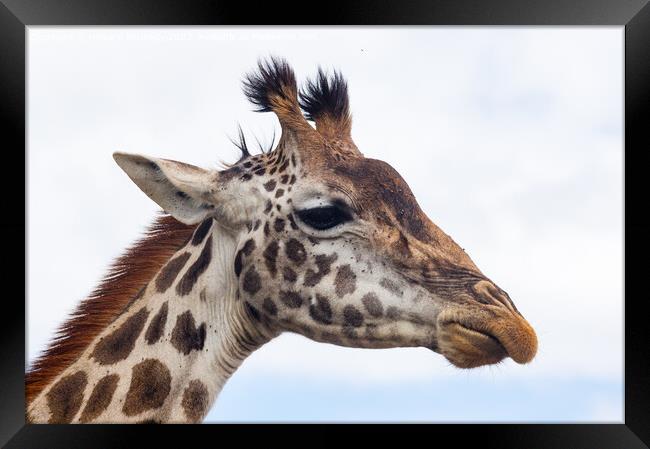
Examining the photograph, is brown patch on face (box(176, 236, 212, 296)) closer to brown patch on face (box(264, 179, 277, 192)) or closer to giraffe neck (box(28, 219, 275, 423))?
giraffe neck (box(28, 219, 275, 423))

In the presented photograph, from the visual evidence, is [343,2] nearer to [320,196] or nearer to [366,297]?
[320,196]

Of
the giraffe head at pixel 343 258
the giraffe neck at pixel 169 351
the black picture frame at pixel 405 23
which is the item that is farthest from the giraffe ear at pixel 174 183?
the black picture frame at pixel 405 23

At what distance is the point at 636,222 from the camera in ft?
15.6

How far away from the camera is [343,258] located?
12.6 ft

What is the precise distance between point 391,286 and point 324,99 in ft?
4.82

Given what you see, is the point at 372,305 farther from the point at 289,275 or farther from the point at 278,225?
the point at 278,225

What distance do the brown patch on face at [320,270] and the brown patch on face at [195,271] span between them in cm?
61

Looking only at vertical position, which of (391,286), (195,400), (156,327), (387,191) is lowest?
(195,400)

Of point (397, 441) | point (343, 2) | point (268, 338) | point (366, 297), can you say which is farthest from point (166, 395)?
point (343, 2)

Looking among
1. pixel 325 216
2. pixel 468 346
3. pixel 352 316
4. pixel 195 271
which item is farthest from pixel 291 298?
pixel 468 346

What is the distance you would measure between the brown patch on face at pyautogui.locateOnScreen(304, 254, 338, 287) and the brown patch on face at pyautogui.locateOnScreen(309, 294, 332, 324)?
9 centimetres

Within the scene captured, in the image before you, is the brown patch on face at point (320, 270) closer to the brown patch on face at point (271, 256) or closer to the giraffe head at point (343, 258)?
the giraffe head at point (343, 258)

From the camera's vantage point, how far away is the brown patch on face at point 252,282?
3877 millimetres

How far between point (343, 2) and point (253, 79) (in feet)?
2.76
